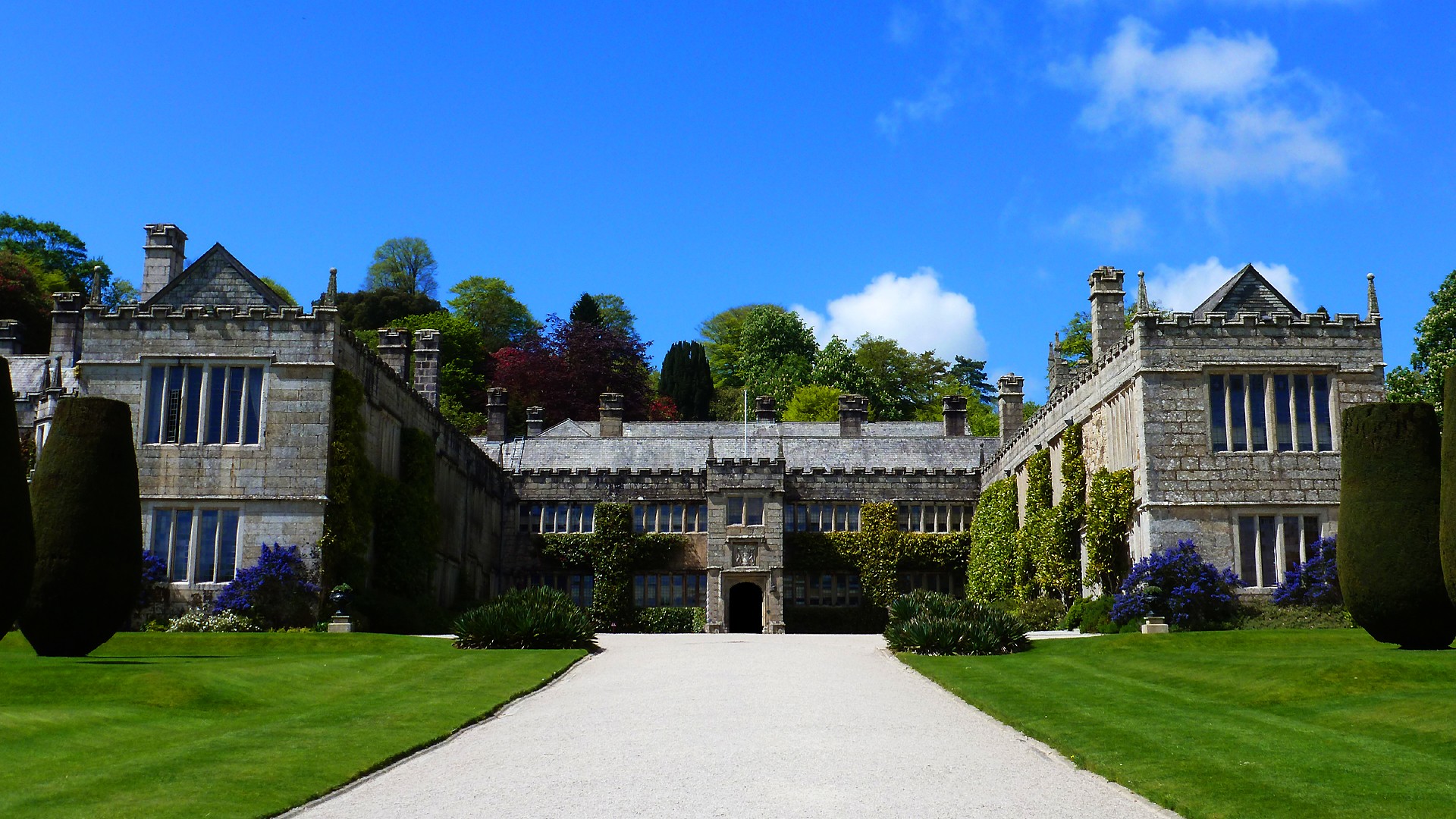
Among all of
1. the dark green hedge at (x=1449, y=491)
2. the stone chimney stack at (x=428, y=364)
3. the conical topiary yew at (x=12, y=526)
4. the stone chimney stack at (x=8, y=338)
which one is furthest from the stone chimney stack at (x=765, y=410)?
the conical topiary yew at (x=12, y=526)

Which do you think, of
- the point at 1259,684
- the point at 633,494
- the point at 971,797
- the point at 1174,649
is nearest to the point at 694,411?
the point at 633,494

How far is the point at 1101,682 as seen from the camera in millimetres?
20266

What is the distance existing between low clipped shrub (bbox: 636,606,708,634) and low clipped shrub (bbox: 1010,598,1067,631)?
12619 millimetres

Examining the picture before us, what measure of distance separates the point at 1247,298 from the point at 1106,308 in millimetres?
5397

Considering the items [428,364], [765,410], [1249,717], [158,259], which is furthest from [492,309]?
[1249,717]

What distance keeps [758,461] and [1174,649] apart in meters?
21.6

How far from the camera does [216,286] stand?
33.1m

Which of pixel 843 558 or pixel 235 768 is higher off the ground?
pixel 843 558

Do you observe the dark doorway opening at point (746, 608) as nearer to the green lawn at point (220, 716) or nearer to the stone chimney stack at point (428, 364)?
the stone chimney stack at point (428, 364)

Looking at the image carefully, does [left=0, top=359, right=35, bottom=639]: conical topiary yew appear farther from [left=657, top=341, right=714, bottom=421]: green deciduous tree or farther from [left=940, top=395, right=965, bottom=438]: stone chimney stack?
[left=657, top=341, right=714, bottom=421]: green deciduous tree

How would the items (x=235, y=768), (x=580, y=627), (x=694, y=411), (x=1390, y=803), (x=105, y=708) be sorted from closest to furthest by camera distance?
(x=1390, y=803) < (x=235, y=768) < (x=105, y=708) < (x=580, y=627) < (x=694, y=411)

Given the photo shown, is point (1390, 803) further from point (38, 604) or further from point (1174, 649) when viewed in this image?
point (38, 604)

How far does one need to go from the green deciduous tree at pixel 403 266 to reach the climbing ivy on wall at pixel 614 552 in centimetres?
5641

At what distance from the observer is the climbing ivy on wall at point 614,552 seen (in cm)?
4519
